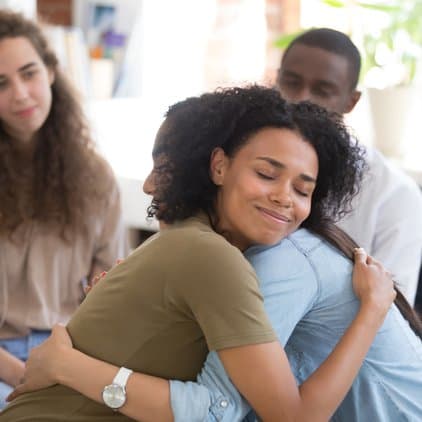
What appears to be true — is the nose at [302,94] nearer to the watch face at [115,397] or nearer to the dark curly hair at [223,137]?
the dark curly hair at [223,137]

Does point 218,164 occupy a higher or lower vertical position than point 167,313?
higher

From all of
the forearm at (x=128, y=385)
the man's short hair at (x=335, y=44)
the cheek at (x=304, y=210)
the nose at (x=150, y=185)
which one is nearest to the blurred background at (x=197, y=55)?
the man's short hair at (x=335, y=44)

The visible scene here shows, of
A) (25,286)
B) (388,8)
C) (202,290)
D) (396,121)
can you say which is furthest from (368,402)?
(388,8)

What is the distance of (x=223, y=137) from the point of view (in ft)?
3.72

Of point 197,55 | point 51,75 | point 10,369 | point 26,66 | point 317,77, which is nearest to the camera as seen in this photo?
point 10,369

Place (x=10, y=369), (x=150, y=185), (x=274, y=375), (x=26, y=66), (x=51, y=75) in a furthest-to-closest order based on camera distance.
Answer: (x=51, y=75), (x=26, y=66), (x=10, y=369), (x=150, y=185), (x=274, y=375)

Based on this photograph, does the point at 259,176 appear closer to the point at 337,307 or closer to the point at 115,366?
the point at 337,307

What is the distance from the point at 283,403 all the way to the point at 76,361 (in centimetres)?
31

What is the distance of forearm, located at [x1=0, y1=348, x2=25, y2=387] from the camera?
1699mm

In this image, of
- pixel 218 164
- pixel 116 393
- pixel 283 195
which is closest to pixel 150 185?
pixel 218 164

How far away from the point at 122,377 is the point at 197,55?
240 centimetres

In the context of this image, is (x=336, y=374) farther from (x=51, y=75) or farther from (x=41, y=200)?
(x=51, y=75)

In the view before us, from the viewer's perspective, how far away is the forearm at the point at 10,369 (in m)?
1.70

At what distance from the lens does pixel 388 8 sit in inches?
105
